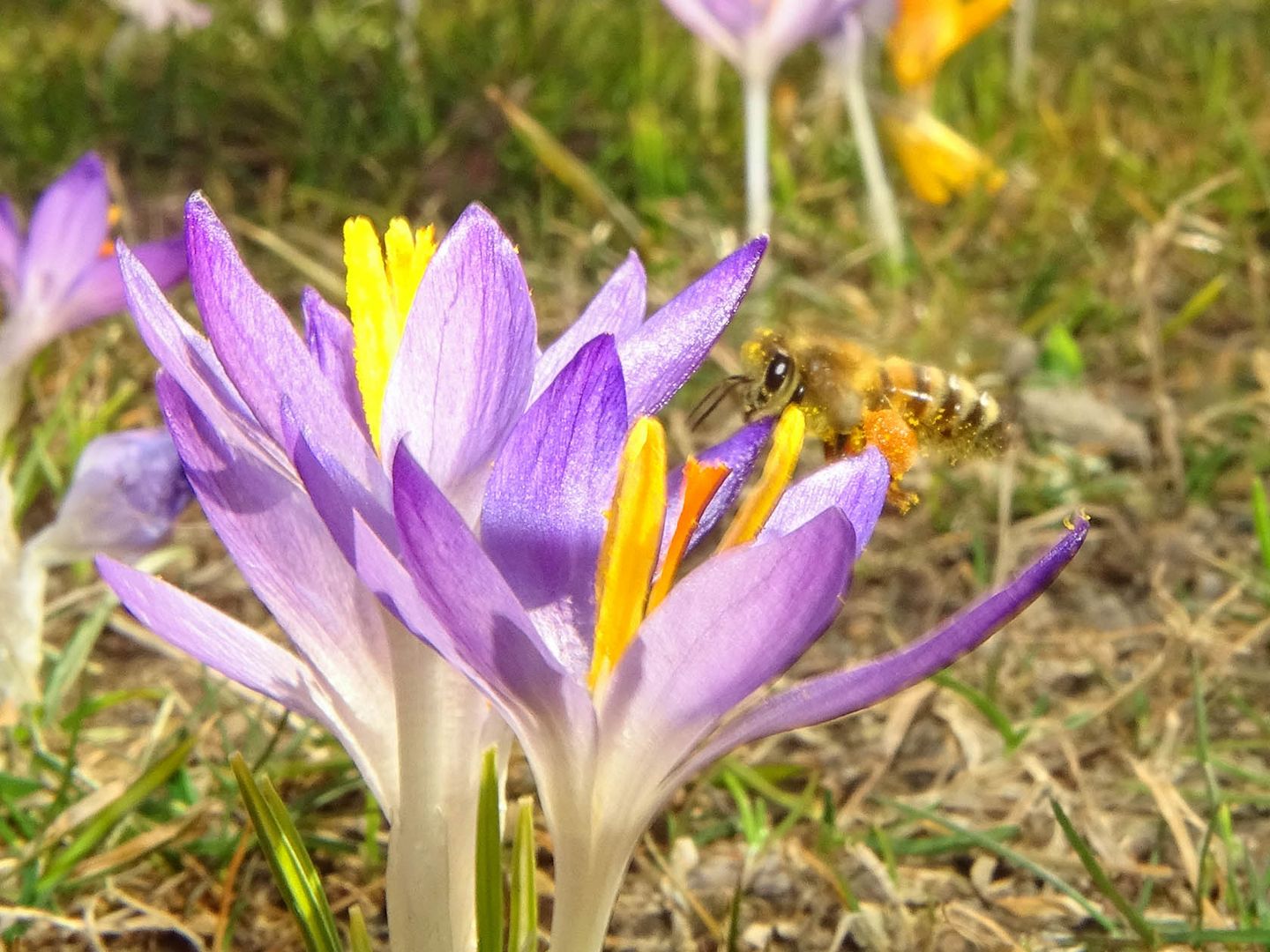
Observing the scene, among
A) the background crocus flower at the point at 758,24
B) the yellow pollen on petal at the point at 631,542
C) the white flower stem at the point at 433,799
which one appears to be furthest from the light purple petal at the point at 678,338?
the background crocus flower at the point at 758,24

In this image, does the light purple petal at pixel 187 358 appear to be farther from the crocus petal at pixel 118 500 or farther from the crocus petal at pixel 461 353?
the crocus petal at pixel 118 500

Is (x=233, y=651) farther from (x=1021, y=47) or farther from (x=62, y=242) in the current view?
(x=1021, y=47)

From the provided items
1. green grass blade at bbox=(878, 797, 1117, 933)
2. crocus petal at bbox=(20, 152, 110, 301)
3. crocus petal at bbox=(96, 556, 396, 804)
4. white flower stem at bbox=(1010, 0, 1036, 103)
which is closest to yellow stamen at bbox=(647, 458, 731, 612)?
crocus petal at bbox=(96, 556, 396, 804)

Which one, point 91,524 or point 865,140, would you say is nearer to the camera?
point 91,524

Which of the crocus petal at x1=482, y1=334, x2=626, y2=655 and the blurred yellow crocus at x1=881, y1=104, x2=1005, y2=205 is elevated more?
the blurred yellow crocus at x1=881, y1=104, x2=1005, y2=205

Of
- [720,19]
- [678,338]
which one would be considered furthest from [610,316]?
[720,19]

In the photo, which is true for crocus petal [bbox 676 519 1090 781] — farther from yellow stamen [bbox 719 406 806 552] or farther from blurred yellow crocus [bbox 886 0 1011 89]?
blurred yellow crocus [bbox 886 0 1011 89]
